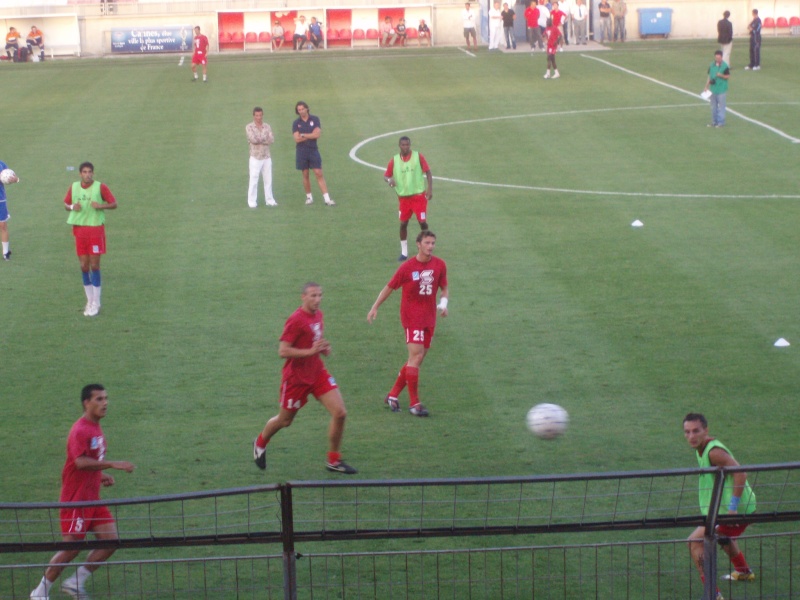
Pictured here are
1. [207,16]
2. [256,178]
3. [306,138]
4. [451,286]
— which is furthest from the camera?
[207,16]

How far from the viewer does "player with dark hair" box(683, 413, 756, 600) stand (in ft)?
25.3

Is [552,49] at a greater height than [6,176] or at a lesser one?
greater

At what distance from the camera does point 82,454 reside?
873cm

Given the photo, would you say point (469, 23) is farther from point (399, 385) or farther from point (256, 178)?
point (399, 385)

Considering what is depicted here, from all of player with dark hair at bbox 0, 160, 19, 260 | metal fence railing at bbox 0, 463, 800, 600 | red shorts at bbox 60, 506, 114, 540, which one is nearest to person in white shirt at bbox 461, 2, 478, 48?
player with dark hair at bbox 0, 160, 19, 260

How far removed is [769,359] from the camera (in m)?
14.1

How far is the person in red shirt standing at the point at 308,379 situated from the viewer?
10.9m

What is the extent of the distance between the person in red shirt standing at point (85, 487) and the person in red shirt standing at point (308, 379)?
2.31 meters

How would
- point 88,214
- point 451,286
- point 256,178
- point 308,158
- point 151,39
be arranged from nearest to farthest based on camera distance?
point 88,214
point 451,286
point 308,158
point 256,178
point 151,39

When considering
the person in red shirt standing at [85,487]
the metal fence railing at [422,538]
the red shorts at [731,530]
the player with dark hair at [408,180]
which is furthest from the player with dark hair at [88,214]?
the red shorts at [731,530]

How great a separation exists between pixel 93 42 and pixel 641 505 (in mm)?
49558

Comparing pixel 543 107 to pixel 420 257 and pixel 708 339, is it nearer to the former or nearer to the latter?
pixel 708 339

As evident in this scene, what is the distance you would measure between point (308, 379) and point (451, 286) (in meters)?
7.04

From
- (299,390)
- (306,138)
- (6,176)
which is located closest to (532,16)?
(306,138)
